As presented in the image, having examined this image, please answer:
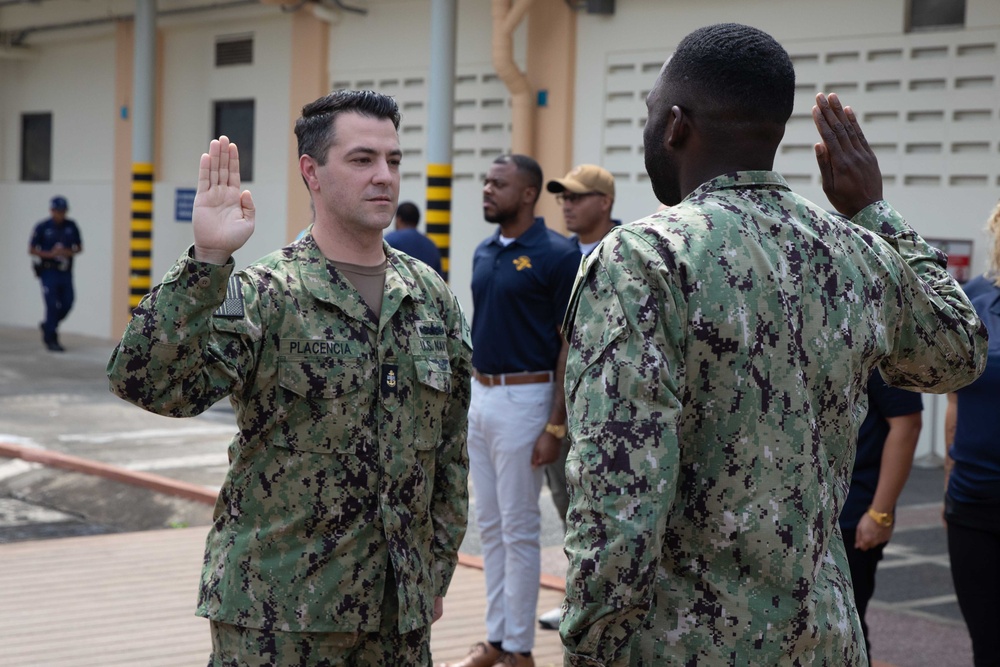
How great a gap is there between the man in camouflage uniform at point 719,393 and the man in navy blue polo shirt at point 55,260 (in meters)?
17.3

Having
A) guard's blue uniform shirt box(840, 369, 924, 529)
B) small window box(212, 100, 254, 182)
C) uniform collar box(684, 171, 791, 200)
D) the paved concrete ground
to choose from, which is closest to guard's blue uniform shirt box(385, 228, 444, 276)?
the paved concrete ground

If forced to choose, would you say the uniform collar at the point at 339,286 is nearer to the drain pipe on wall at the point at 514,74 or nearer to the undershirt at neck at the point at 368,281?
the undershirt at neck at the point at 368,281

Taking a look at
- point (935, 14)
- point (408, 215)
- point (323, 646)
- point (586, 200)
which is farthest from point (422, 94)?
point (323, 646)

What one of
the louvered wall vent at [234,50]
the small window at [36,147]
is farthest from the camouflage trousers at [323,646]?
the small window at [36,147]

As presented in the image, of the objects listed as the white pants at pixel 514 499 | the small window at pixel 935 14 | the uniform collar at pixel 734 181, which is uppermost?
the small window at pixel 935 14

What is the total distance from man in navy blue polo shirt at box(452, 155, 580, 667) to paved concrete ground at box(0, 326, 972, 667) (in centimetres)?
165

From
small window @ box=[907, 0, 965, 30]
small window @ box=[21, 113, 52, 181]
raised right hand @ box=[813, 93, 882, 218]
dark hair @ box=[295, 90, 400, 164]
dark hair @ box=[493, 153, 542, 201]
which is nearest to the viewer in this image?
raised right hand @ box=[813, 93, 882, 218]

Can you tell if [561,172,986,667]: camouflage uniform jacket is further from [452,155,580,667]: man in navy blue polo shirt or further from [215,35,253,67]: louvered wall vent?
[215,35,253,67]: louvered wall vent

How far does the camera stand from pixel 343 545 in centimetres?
309

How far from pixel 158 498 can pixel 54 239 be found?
419 inches

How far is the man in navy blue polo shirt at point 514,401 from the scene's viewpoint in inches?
212

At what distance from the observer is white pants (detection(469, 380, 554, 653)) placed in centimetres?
535

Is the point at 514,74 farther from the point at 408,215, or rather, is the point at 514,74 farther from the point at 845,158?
the point at 845,158

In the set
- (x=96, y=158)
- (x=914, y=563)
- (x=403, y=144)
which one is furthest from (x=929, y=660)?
(x=96, y=158)
